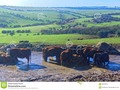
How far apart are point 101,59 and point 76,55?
41cm

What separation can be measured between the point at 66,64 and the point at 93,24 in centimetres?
75

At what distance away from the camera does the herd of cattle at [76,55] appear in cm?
511

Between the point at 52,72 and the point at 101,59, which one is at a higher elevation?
the point at 101,59

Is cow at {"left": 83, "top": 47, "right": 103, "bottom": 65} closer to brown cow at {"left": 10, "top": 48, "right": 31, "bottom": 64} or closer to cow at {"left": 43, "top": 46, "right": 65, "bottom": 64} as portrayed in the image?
cow at {"left": 43, "top": 46, "right": 65, "bottom": 64}

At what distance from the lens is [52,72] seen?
5109 mm

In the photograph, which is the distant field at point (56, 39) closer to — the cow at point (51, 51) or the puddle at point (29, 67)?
the cow at point (51, 51)

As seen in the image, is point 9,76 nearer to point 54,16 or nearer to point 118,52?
point 54,16

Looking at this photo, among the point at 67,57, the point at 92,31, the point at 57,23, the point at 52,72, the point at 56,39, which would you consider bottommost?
the point at 52,72

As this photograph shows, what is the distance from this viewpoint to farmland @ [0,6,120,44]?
5078 millimetres

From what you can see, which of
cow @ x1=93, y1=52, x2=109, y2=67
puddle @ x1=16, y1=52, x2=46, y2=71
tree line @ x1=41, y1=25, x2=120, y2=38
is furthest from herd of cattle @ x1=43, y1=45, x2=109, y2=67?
tree line @ x1=41, y1=25, x2=120, y2=38

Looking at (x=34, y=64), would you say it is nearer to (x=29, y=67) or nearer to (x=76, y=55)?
(x=29, y=67)

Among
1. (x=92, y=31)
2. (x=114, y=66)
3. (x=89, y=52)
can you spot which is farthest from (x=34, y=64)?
(x=114, y=66)

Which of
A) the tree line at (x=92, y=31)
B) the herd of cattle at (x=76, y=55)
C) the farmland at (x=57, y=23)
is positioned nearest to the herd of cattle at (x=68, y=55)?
the herd of cattle at (x=76, y=55)

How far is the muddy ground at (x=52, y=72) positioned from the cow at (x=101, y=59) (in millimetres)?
76
